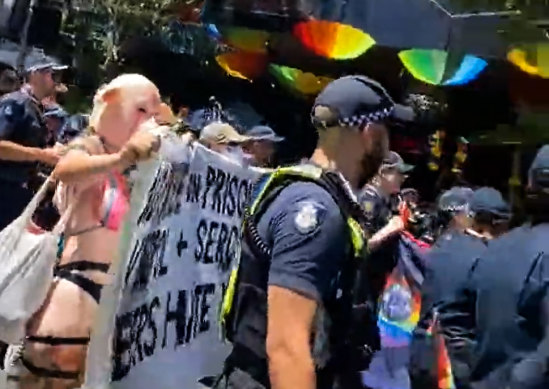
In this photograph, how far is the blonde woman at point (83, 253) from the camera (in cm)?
512

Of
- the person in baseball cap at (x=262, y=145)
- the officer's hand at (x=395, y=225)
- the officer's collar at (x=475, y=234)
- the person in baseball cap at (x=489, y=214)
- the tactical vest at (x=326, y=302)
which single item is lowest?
the officer's hand at (x=395, y=225)

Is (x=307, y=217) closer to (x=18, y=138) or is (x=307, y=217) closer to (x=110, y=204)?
(x=110, y=204)

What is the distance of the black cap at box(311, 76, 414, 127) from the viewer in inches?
156

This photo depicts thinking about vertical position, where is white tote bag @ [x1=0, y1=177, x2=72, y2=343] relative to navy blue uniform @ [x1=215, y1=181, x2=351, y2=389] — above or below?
below

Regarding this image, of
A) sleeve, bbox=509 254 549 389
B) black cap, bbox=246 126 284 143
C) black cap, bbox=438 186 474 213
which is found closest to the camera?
sleeve, bbox=509 254 549 389

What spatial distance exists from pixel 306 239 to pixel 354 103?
509mm

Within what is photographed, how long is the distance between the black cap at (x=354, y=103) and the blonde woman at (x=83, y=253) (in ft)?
3.95

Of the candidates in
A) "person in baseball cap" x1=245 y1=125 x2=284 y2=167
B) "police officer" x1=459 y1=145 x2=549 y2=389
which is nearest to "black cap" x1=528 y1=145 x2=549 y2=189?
"police officer" x1=459 y1=145 x2=549 y2=389

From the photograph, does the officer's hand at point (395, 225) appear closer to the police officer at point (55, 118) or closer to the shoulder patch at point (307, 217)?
the police officer at point (55, 118)

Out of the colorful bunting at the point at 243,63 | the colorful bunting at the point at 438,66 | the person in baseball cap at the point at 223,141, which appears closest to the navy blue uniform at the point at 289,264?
the person in baseball cap at the point at 223,141

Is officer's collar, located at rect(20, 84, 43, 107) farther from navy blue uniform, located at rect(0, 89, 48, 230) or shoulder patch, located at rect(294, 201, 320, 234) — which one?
shoulder patch, located at rect(294, 201, 320, 234)

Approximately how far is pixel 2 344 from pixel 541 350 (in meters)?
2.34

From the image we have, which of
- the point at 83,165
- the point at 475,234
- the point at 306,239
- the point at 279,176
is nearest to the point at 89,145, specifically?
the point at 83,165

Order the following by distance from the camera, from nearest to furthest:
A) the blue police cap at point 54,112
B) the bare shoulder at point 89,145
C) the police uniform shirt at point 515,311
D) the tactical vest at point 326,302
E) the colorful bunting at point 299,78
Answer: the tactical vest at point 326,302, the police uniform shirt at point 515,311, the bare shoulder at point 89,145, the blue police cap at point 54,112, the colorful bunting at point 299,78
